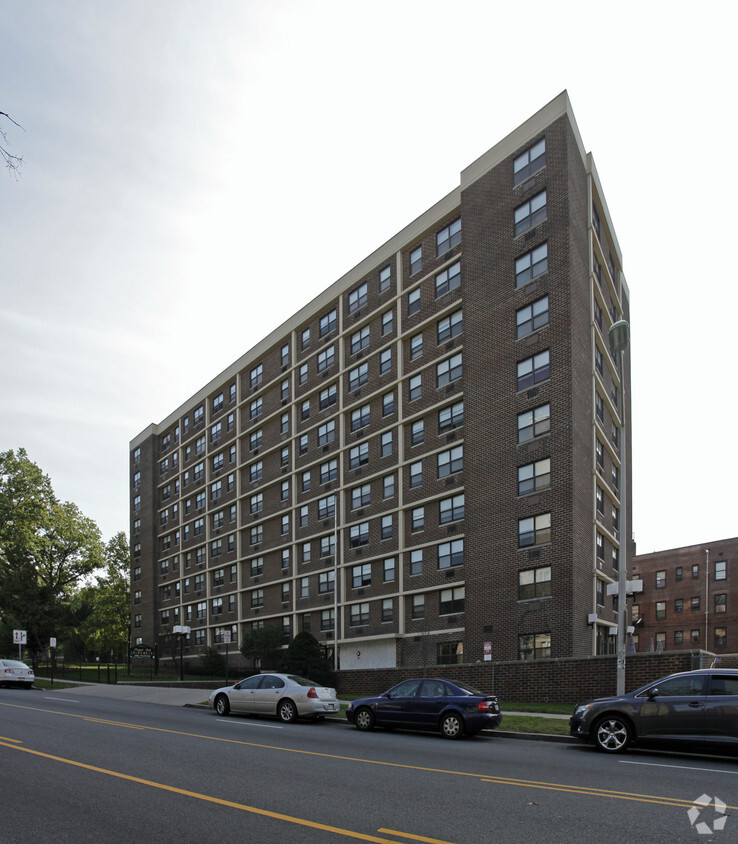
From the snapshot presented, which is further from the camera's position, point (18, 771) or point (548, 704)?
point (548, 704)

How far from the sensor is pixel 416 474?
1550 inches

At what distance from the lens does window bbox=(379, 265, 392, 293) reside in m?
43.5

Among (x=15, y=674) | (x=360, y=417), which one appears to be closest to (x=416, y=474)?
(x=360, y=417)

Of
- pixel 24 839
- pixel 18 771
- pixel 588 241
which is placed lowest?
pixel 18 771

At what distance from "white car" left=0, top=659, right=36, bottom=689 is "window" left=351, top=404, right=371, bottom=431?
2140cm

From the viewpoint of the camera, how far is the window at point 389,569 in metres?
40.2

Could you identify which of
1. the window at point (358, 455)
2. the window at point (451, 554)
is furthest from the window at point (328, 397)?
the window at point (451, 554)

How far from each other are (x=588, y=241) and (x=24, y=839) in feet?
111

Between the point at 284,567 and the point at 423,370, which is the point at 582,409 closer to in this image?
the point at 423,370

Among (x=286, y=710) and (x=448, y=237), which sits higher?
(x=448, y=237)

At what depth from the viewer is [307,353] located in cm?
5059

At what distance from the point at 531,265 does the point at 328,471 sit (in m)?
19.1

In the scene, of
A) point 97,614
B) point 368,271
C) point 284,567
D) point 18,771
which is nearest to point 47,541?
point 97,614

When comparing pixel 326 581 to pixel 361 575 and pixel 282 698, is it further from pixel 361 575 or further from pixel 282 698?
pixel 282 698
